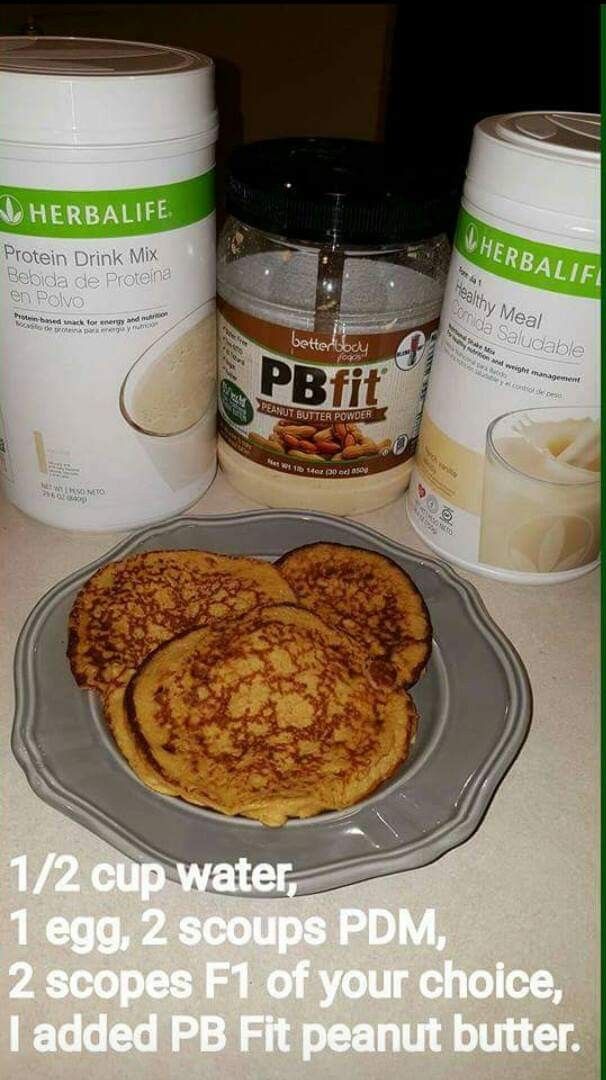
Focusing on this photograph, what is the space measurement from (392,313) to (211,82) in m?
0.25

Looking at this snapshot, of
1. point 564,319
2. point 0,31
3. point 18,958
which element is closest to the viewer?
point 18,958

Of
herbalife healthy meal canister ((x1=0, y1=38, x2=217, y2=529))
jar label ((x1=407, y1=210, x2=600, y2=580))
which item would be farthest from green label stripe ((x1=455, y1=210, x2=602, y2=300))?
herbalife healthy meal canister ((x1=0, y1=38, x2=217, y2=529))

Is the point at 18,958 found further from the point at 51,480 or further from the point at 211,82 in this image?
the point at 211,82

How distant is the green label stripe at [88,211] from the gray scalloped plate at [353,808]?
28cm

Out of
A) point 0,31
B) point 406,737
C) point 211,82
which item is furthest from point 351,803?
point 0,31

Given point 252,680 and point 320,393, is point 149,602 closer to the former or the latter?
point 252,680

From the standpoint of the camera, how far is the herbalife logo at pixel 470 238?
0.69m

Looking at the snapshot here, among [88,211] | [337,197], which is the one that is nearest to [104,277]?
[88,211]

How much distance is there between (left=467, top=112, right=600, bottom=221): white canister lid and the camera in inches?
23.8

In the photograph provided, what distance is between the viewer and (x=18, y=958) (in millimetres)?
533

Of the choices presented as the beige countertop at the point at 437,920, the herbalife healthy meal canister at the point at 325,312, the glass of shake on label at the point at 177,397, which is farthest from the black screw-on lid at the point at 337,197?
the beige countertop at the point at 437,920

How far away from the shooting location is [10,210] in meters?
0.64

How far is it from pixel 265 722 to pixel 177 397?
0.34 m

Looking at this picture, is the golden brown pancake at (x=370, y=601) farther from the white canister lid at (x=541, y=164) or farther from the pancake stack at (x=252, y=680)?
the white canister lid at (x=541, y=164)
